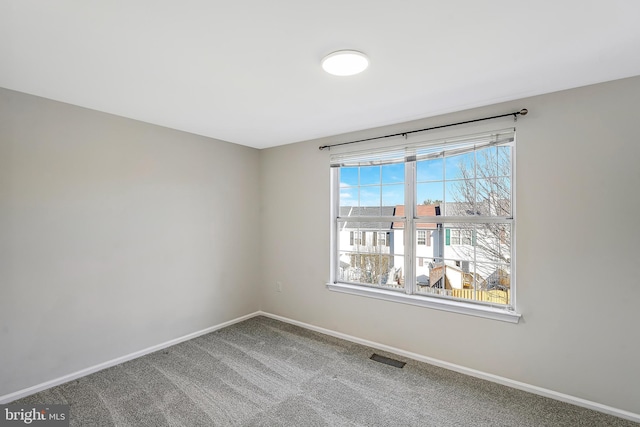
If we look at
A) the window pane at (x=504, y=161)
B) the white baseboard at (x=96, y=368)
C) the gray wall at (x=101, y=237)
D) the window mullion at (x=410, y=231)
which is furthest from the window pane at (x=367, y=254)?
the white baseboard at (x=96, y=368)

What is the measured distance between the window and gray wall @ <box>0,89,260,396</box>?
159 cm

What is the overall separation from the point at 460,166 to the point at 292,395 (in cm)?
253

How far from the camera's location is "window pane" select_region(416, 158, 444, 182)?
2.98 m

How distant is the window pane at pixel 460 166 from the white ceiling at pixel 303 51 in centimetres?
46

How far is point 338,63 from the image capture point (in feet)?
6.09

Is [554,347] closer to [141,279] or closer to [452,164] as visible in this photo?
[452,164]

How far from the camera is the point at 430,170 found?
9.97 feet

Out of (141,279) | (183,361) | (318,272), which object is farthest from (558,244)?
(141,279)

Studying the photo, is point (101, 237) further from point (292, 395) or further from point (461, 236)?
point (461, 236)

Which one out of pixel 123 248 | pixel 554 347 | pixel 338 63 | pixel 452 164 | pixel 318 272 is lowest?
pixel 554 347

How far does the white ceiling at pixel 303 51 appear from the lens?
1422mm

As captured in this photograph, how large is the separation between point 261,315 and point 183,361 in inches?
55.6

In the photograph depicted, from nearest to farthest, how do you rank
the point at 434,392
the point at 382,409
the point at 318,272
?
the point at 382,409 → the point at 434,392 → the point at 318,272

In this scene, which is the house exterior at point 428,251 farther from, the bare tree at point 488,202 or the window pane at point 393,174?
the window pane at point 393,174
